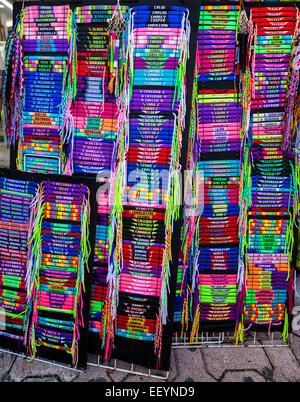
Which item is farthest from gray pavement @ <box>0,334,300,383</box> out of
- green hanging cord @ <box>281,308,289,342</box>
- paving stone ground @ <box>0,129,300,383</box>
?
green hanging cord @ <box>281,308,289,342</box>

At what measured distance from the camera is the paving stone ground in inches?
68.2

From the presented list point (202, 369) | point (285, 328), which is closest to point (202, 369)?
point (202, 369)

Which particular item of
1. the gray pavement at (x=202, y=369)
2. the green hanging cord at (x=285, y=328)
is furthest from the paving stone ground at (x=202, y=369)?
the green hanging cord at (x=285, y=328)

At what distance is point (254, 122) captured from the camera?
6.07 ft

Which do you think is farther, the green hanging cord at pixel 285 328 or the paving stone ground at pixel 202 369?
the green hanging cord at pixel 285 328

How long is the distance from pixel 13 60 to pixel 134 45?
0.81 m

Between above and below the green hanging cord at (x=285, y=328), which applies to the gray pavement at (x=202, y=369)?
below

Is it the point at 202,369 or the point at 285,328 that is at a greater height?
the point at 285,328

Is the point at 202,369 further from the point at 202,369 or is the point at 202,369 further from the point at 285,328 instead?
the point at 285,328

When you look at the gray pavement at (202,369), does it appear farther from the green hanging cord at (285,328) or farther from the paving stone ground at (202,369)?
the green hanging cord at (285,328)

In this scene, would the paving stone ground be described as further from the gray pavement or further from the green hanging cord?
the green hanging cord

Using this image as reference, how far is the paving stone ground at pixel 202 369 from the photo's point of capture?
1.73 metres

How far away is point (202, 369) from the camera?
1.81 m

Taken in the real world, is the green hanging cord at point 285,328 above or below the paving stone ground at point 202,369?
above
